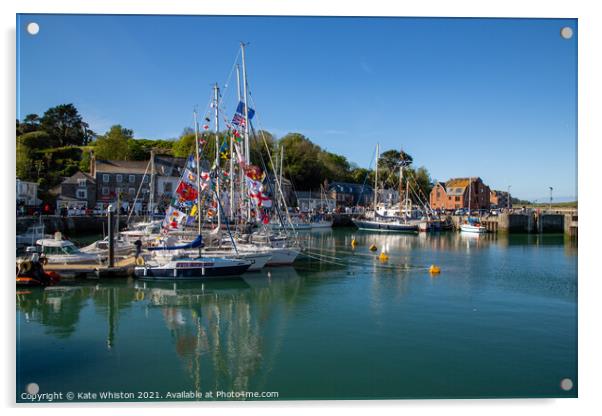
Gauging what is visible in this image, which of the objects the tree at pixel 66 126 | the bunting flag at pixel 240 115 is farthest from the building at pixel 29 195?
the bunting flag at pixel 240 115

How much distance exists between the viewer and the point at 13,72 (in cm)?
773

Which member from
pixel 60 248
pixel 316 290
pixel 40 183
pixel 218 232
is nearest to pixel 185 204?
pixel 218 232

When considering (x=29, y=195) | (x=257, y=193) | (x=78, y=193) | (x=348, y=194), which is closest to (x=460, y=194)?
(x=348, y=194)

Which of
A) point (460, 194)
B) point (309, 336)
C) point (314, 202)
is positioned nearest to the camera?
point (309, 336)

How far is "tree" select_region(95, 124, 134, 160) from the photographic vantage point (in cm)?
6388

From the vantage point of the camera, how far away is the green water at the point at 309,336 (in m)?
9.14

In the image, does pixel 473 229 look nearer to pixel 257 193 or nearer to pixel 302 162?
pixel 302 162

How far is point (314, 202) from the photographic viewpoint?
79.5m

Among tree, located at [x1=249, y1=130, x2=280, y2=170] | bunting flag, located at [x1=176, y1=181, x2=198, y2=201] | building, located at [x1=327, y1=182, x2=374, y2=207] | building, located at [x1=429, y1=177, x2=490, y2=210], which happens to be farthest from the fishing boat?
bunting flag, located at [x1=176, y1=181, x2=198, y2=201]

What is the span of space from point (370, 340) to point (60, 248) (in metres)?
16.8

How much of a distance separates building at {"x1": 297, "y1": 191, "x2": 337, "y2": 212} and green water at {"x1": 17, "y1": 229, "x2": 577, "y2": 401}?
179 feet

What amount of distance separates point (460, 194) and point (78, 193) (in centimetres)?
5580

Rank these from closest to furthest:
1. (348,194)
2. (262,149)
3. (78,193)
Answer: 1. (78,193)
2. (262,149)
3. (348,194)
